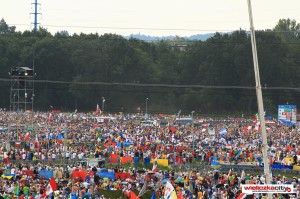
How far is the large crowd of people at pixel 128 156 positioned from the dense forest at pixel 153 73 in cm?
2349

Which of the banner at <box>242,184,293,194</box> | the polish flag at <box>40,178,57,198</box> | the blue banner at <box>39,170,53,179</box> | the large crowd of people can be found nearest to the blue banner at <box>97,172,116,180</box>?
the large crowd of people

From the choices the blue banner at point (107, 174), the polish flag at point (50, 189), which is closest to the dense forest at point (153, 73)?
the blue banner at point (107, 174)

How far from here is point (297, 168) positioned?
41.5 metres

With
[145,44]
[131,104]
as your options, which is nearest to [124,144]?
[131,104]

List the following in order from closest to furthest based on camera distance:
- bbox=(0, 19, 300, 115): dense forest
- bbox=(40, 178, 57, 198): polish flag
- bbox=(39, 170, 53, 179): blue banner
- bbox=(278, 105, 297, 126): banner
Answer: bbox=(40, 178, 57, 198): polish flag < bbox=(39, 170, 53, 179): blue banner < bbox=(278, 105, 297, 126): banner < bbox=(0, 19, 300, 115): dense forest

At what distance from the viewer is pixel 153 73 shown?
10319 cm

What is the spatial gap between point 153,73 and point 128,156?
59.1 meters

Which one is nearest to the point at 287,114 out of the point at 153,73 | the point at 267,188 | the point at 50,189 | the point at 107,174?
the point at 107,174

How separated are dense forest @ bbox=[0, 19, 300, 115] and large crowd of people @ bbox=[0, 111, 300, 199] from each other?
23486 mm

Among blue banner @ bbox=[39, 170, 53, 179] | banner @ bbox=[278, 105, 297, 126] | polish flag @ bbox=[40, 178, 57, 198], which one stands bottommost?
blue banner @ bbox=[39, 170, 53, 179]

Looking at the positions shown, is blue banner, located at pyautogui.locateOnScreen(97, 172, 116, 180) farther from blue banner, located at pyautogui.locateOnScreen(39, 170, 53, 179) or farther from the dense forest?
the dense forest

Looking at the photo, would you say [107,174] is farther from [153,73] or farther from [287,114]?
[153,73]

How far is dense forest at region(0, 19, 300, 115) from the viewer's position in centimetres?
9550

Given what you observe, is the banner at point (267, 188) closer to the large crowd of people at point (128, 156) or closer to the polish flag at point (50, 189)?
the large crowd of people at point (128, 156)
